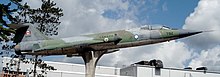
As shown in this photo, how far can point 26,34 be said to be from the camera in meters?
33.0

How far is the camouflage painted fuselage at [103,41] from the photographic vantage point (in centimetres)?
3158

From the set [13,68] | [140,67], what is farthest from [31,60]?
[140,67]

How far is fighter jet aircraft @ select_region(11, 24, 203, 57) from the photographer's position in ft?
104

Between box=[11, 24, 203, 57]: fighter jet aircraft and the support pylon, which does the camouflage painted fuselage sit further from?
the support pylon

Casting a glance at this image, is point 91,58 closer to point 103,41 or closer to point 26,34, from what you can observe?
point 103,41

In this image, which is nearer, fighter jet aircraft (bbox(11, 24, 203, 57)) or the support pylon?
fighter jet aircraft (bbox(11, 24, 203, 57))

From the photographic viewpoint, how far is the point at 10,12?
32781 millimetres

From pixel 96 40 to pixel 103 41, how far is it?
66 centimetres

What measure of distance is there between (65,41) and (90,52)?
2.94m

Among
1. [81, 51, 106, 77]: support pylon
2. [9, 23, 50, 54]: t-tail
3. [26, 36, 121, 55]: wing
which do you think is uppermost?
[9, 23, 50, 54]: t-tail

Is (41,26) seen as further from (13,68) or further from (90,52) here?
(90,52)

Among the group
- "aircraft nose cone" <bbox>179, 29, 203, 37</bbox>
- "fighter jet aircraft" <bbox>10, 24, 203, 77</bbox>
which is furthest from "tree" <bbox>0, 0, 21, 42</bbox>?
"aircraft nose cone" <bbox>179, 29, 203, 37</bbox>

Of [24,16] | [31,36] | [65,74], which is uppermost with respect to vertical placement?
[24,16]

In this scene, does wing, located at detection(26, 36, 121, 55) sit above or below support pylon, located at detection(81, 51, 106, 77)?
above
